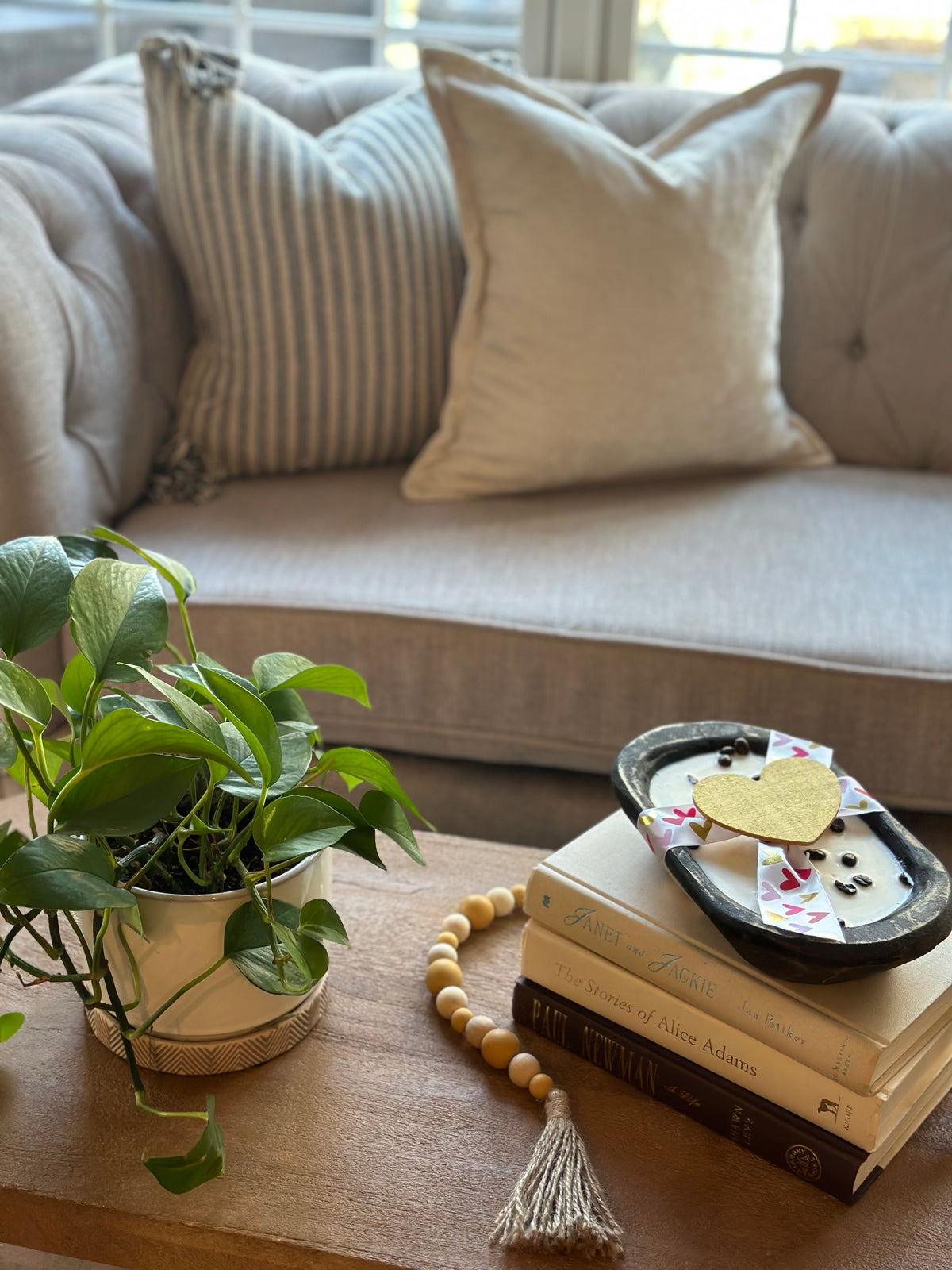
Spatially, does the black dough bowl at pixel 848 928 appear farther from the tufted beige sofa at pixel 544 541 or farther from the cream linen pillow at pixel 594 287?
the cream linen pillow at pixel 594 287

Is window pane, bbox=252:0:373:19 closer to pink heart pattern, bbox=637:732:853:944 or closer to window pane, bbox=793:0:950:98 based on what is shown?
window pane, bbox=793:0:950:98

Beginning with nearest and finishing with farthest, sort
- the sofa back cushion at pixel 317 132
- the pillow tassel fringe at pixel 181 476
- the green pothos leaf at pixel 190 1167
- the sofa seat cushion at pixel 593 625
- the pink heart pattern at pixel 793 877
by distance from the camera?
the green pothos leaf at pixel 190 1167 → the pink heart pattern at pixel 793 877 → the sofa seat cushion at pixel 593 625 → the sofa back cushion at pixel 317 132 → the pillow tassel fringe at pixel 181 476

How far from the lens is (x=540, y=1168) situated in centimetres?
61

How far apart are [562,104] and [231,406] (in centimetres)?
59

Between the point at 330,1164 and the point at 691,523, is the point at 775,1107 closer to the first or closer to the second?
the point at 330,1164

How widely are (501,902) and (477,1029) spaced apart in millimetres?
132

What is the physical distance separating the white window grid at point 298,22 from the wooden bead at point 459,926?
1.81 meters

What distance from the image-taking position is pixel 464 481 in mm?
1444

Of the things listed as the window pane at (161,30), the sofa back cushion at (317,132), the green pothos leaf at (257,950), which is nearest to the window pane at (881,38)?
the sofa back cushion at (317,132)

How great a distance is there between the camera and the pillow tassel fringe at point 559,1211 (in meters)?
0.57

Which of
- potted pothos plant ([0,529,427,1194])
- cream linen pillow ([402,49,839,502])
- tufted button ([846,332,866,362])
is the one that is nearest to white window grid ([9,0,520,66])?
cream linen pillow ([402,49,839,502])

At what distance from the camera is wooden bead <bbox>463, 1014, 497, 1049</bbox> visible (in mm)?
704

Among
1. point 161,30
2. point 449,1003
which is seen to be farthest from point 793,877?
point 161,30

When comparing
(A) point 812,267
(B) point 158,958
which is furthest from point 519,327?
(B) point 158,958
